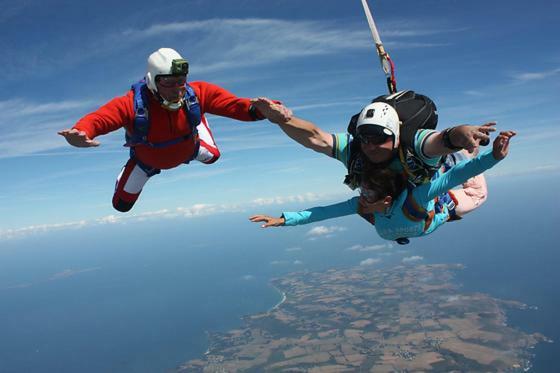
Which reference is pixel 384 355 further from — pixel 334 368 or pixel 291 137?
pixel 291 137

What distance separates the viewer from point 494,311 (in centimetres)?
11144

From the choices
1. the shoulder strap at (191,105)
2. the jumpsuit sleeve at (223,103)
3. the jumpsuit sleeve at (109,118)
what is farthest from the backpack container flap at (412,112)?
the jumpsuit sleeve at (109,118)

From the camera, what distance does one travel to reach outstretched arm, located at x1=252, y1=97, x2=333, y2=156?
4.47m

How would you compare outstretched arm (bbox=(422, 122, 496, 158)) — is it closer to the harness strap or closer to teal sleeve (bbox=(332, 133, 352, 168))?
teal sleeve (bbox=(332, 133, 352, 168))

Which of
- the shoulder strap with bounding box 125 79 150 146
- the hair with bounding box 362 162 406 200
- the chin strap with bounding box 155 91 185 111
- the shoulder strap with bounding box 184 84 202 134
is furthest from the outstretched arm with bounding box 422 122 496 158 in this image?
the shoulder strap with bounding box 125 79 150 146

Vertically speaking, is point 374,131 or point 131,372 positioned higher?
point 374,131

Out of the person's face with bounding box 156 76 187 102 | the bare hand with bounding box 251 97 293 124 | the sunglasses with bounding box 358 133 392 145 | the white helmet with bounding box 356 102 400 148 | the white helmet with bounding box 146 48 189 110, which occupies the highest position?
the white helmet with bounding box 146 48 189 110

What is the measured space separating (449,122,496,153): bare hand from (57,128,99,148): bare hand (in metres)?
3.31

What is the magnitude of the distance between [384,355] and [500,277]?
9941 cm

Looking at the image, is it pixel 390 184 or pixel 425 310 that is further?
pixel 425 310

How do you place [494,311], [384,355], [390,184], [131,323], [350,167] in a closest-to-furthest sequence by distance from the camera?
[390,184], [350,167], [384,355], [494,311], [131,323]

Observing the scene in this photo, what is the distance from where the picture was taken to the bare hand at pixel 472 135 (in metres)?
3.05

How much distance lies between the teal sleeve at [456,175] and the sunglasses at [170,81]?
296cm

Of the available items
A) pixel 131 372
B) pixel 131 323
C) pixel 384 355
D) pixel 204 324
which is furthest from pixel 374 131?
pixel 131 323
